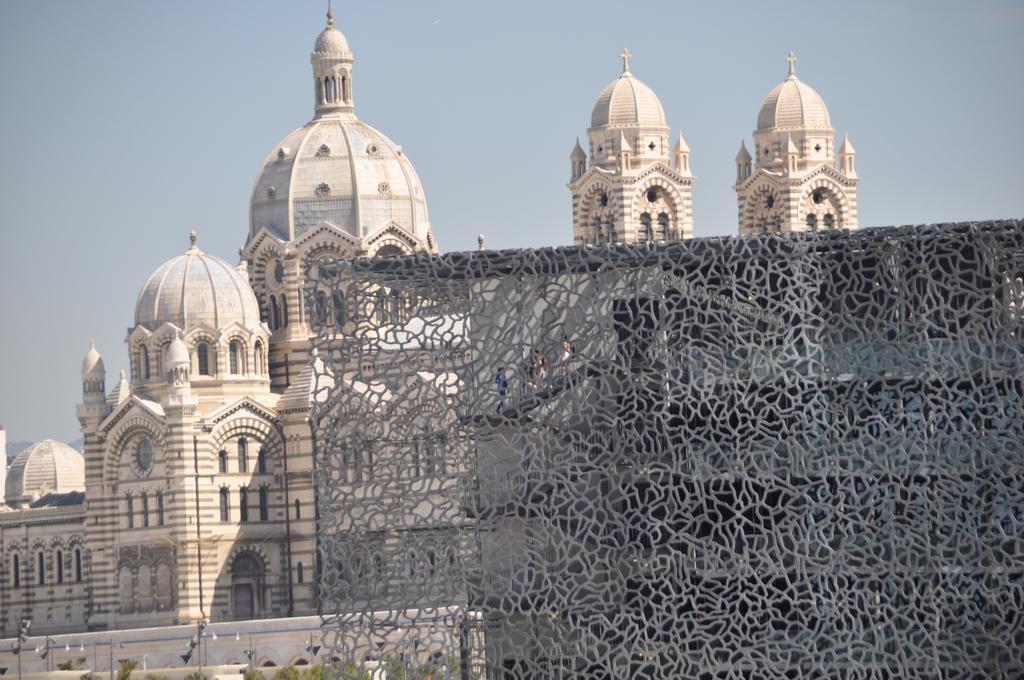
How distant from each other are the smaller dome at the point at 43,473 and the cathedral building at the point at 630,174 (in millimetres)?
21465

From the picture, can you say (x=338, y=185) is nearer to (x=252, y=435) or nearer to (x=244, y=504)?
(x=252, y=435)

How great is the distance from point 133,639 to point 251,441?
1051 cm

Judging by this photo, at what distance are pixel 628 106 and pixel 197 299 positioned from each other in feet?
44.2

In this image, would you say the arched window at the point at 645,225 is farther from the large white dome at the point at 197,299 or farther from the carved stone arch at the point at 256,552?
the carved stone arch at the point at 256,552

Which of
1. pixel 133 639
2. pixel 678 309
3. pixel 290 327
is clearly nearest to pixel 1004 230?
pixel 678 309

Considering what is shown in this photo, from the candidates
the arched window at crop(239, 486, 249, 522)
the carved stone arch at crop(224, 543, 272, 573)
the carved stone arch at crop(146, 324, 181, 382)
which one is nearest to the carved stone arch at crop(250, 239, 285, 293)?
the carved stone arch at crop(146, 324, 181, 382)

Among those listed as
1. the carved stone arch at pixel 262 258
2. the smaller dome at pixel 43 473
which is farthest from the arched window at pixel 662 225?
the smaller dome at pixel 43 473

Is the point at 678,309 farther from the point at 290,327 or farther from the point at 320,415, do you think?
the point at 290,327

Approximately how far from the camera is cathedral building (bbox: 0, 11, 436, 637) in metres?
68.7

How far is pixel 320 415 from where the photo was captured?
31953 mm

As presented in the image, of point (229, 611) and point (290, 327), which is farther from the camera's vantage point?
point (290, 327)

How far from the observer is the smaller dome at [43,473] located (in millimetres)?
79625

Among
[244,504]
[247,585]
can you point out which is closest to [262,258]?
[244,504]

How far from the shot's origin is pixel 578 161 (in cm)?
6869
